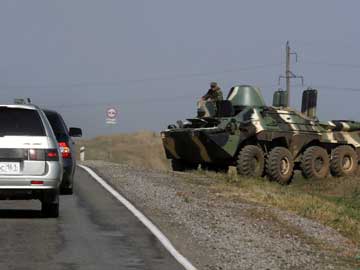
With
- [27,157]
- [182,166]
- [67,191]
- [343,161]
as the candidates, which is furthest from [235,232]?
Result: [343,161]

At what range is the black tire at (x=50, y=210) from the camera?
14.8 m

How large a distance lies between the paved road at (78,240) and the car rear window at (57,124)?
2078 mm

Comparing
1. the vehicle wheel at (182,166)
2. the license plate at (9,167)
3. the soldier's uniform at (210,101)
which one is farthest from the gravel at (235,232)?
the vehicle wheel at (182,166)

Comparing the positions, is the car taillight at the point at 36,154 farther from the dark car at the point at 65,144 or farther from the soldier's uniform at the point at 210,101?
the soldier's uniform at the point at 210,101

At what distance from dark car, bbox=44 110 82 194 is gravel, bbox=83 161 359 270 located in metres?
1.36

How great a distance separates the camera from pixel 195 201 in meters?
18.8

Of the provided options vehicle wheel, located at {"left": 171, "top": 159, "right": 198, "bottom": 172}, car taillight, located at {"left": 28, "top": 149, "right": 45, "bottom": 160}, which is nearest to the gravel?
car taillight, located at {"left": 28, "top": 149, "right": 45, "bottom": 160}

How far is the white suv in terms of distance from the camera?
13.9 m

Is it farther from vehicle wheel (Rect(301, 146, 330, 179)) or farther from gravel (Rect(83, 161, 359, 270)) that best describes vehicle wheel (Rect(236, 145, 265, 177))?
gravel (Rect(83, 161, 359, 270))

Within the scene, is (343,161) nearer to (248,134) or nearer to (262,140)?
(262,140)

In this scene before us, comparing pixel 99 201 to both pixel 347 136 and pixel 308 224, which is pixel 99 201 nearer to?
pixel 308 224

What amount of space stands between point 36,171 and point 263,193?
357 inches

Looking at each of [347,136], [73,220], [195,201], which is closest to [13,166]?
[73,220]

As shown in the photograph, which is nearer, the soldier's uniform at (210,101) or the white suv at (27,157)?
the white suv at (27,157)
